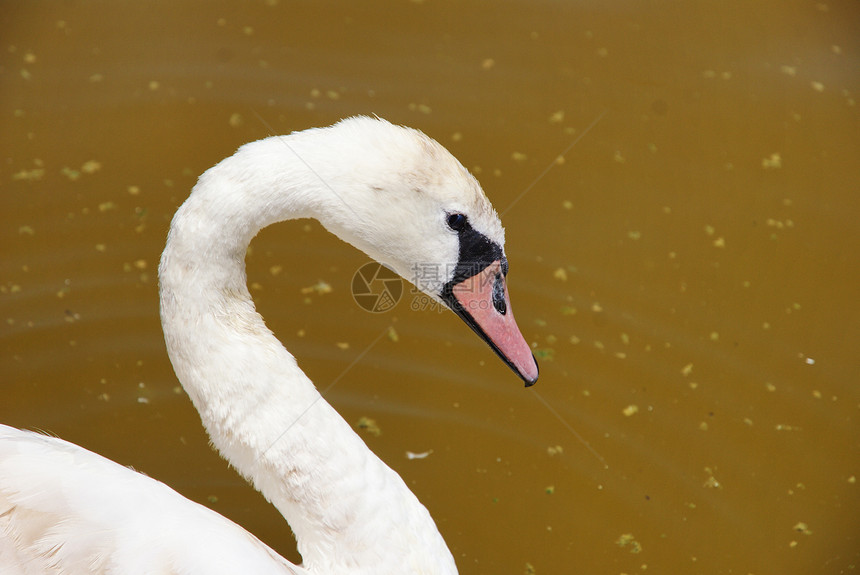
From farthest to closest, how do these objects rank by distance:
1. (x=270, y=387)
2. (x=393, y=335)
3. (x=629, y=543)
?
1. (x=393, y=335)
2. (x=629, y=543)
3. (x=270, y=387)

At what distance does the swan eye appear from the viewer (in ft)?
6.24

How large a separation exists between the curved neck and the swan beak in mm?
396

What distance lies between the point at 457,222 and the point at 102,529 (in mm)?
1107

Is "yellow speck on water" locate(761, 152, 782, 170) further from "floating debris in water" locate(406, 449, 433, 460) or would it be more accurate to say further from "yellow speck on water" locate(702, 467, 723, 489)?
"floating debris in water" locate(406, 449, 433, 460)

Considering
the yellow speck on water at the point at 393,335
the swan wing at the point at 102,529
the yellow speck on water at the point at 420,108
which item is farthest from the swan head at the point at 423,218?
the yellow speck on water at the point at 420,108

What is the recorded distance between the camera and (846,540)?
9.50ft

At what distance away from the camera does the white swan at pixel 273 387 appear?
181cm

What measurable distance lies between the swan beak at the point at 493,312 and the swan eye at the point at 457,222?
156 millimetres

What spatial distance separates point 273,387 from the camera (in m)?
1.96

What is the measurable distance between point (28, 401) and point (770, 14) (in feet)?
13.1

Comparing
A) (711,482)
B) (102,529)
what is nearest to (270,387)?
(102,529)

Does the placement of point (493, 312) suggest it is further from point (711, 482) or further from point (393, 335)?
point (711, 482)

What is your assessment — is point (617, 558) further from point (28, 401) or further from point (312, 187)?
Answer: point (28, 401)

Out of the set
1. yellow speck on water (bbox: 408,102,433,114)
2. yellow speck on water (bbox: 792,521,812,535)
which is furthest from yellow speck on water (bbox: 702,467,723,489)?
yellow speck on water (bbox: 408,102,433,114)
